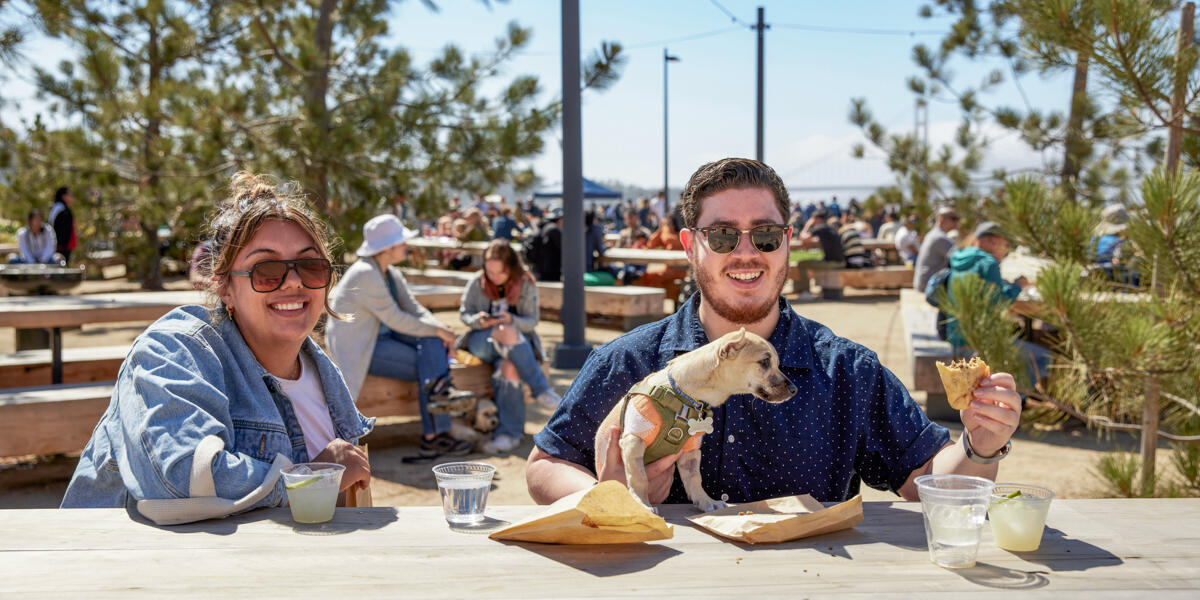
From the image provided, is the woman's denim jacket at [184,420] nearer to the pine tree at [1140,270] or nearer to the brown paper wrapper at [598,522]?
the brown paper wrapper at [598,522]

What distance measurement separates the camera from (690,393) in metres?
1.94

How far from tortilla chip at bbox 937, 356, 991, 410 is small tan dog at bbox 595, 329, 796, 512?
0.34 meters

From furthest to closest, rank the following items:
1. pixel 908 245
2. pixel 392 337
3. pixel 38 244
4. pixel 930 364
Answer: pixel 908 245 → pixel 38 244 → pixel 930 364 → pixel 392 337

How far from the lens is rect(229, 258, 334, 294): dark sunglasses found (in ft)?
7.52

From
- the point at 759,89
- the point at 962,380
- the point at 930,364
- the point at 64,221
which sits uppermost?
the point at 759,89

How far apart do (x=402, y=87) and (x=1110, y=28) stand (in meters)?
8.14

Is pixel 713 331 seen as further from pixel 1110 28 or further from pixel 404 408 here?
pixel 404 408

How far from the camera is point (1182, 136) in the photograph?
13.4 ft

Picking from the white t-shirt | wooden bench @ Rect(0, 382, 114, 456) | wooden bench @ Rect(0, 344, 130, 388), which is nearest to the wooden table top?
wooden bench @ Rect(0, 344, 130, 388)

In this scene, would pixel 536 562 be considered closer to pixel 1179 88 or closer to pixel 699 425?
pixel 699 425

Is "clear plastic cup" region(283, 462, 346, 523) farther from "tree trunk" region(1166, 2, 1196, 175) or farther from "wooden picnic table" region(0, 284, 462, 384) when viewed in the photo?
"wooden picnic table" region(0, 284, 462, 384)

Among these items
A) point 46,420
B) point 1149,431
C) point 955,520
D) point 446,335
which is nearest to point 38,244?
point 46,420

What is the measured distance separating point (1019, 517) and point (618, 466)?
2.66 feet

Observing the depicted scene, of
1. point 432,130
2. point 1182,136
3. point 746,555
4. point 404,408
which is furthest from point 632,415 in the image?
point 432,130
